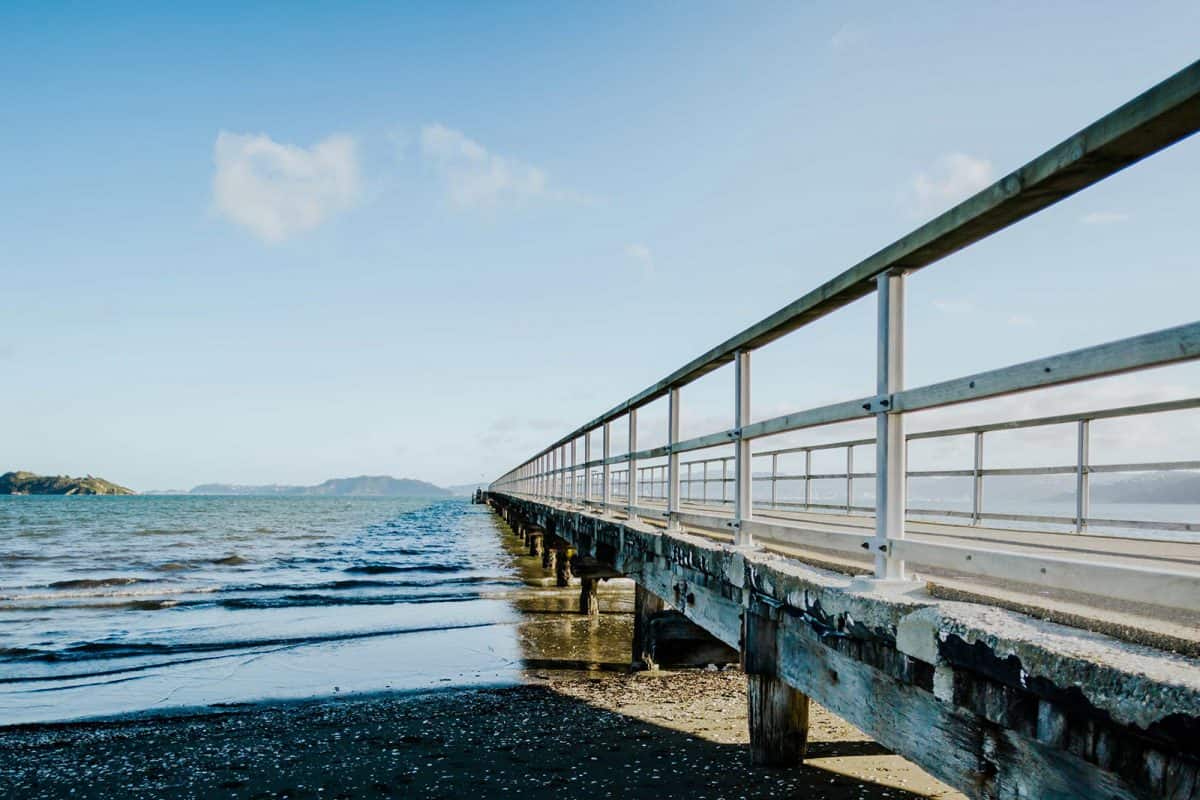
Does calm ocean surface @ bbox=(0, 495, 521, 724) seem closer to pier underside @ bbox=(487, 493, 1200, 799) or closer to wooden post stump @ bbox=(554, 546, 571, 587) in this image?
wooden post stump @ bbox=(554, 546, 571, 587)

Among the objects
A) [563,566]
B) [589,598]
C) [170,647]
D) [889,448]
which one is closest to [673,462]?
[889,448]

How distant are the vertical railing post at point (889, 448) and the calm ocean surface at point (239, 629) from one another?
6333mm

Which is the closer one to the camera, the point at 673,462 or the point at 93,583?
the point at 673,462

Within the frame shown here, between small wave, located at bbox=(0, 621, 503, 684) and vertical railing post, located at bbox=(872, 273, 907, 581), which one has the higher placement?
vertical railing post, located at bbox=(872, 273, 907, 581)

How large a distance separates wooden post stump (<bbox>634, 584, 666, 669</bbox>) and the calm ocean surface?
1.53 m

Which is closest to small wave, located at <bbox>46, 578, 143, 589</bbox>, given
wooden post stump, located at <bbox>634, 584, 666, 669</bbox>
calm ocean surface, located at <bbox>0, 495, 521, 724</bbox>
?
calm ocean surface, located at <bbox>0, 495, 521, 724</bbox>

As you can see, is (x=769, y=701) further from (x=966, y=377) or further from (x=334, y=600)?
(x=334, y=600)

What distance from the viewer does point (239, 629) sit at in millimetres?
12320

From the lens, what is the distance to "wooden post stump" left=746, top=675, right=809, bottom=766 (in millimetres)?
4199

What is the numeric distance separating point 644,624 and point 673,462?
99.7 inches

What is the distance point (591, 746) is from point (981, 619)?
4081 millimetres

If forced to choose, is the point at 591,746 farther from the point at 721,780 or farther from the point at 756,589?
the point at 756,589

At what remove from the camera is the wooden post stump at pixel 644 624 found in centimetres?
728

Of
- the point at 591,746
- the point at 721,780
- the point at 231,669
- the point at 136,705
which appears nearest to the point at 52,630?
the point at 231,669
